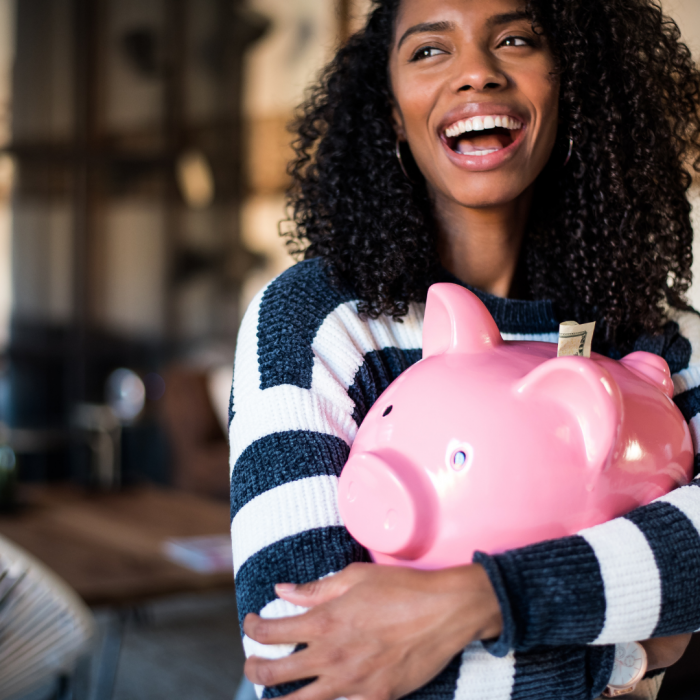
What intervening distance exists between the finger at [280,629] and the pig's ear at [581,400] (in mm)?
305

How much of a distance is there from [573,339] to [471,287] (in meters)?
0.29

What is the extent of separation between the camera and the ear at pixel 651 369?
1.01 metres

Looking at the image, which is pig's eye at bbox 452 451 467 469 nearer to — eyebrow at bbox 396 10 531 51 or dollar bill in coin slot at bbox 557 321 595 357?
dollar bill in coin slot at bbox 557 321 595 357

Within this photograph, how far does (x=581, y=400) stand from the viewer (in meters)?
0.83

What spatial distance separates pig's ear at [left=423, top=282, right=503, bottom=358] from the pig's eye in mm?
140

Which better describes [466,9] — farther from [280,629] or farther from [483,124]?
[280,629]

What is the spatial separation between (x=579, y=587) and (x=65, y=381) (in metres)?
5.60

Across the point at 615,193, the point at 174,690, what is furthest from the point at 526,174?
the point at 174,690

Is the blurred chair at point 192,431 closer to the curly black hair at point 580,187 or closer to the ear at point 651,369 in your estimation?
the curly black hair at point 580,187

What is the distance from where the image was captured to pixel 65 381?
5.98 m

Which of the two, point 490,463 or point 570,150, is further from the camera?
point 570,150

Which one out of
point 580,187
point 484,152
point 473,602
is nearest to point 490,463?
point 473,602

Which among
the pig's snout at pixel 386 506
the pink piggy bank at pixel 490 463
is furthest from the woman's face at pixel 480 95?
the pig's snout at pixel 386 506

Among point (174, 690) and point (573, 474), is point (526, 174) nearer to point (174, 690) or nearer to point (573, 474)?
point (573, 474)
